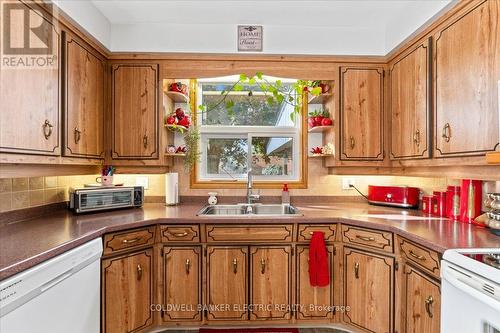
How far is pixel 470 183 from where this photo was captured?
75.9 inches

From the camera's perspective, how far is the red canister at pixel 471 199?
190cm

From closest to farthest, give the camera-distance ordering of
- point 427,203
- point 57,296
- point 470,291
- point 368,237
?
point 470,291 < point 57,296 < point 368,237 < point 427,203

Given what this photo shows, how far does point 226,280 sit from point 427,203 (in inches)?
67.8

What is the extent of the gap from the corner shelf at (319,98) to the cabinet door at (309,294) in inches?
53.3

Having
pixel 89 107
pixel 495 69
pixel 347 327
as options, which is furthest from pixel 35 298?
pixel 495 69

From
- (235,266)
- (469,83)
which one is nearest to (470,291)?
(469,83)

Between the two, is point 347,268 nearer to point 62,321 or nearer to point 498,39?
point 498,39

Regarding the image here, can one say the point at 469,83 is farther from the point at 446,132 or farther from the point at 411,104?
the point at 411,104

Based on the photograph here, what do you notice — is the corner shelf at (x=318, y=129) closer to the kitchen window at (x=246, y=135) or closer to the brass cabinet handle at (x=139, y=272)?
the kitchen window at (x=246, y=135)

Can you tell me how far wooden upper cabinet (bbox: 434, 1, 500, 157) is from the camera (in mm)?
1529

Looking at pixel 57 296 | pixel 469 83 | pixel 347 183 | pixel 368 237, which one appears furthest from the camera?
pixel 347 183

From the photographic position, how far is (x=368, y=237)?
202cm

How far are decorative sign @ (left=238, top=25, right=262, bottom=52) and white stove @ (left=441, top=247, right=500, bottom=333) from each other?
6.67 feet
